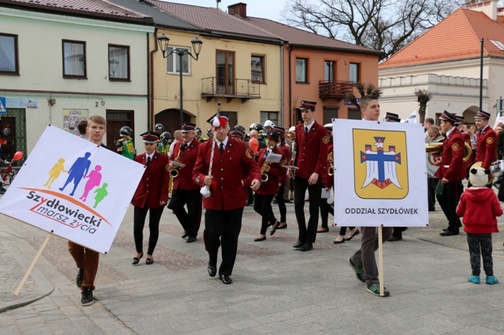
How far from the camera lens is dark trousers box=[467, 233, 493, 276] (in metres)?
6.73

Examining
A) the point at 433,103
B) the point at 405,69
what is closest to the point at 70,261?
the point at 433,103

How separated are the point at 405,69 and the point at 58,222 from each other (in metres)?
45.4

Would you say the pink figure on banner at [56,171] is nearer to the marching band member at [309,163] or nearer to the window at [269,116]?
the marching band member at [309,163]

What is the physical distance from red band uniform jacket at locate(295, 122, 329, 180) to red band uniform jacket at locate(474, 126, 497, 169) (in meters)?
3.26

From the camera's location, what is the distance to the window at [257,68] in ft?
109

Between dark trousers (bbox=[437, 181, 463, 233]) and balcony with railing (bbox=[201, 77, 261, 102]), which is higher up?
balcony with railing (bbox=[201, 77, 261, 102])

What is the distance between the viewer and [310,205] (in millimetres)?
8703

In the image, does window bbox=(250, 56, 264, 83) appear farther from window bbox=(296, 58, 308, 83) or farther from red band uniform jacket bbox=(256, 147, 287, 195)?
red band uniform jacket bbox=(256, 147, 287, 195)

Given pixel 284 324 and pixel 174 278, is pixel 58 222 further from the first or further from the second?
pixel 284 324

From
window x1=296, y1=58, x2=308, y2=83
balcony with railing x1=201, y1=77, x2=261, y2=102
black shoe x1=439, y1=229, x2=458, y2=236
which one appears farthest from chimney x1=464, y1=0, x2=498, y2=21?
black shoe x1=439, y1=229, x2=458, y2=236

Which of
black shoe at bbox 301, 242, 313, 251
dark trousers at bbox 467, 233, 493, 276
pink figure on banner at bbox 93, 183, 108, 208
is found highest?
pink figure on banner at bbox 93, 183, 108, 208

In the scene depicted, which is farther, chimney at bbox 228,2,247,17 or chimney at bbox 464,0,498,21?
chimney at bbox 464,0,498,21

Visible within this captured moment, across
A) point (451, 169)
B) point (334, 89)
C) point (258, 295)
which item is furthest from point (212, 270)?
point (334, 89)

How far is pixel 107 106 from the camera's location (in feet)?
91.2
